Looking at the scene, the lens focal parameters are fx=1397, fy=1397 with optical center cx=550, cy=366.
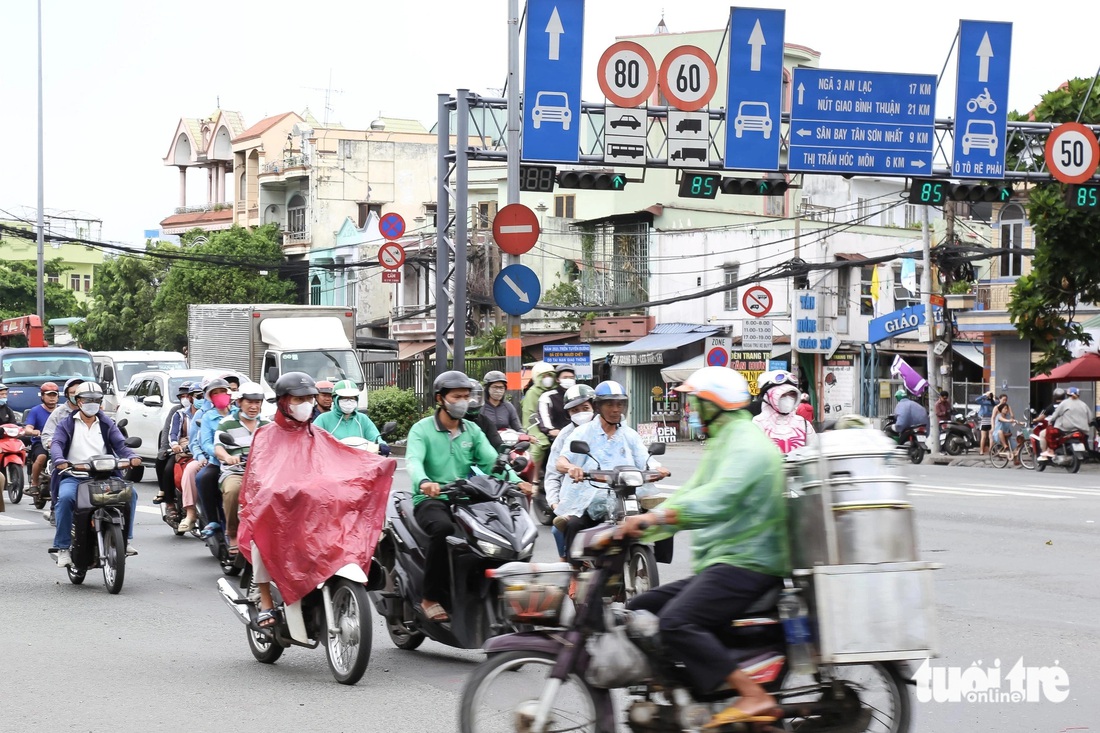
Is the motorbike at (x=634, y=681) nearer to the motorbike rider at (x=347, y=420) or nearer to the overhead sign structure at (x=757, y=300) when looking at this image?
the motorbike rider at (x=347, y=420)

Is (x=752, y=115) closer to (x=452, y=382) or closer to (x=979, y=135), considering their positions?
(x=979, y=135)

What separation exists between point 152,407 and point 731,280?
Answer: 97.4 feet

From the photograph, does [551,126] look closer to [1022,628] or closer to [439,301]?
[439,301]

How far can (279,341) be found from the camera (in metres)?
29.3

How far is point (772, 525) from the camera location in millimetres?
5398

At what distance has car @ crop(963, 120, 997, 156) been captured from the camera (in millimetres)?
23172

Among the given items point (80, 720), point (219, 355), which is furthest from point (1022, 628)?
point (219, 355)

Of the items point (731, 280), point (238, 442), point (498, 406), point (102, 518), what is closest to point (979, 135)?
point (498, 406)

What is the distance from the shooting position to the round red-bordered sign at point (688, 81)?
22.2 meters

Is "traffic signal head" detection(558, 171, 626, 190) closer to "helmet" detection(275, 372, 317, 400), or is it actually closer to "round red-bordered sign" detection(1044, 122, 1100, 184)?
"round red-bordered sign" detection(1044, 122, 1100, 184)

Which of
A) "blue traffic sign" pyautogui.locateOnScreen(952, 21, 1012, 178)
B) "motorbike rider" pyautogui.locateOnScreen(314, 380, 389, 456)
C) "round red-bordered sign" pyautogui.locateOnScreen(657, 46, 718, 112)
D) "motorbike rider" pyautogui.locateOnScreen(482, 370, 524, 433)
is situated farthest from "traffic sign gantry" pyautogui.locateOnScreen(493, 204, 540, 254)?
"blue traffic sign" pyautogui.locateOnScreen(952, 21, 1012, 178)

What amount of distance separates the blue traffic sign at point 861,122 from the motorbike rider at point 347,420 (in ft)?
43.2

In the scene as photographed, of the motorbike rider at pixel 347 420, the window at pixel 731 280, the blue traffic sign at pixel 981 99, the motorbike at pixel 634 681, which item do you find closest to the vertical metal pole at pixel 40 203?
the window at pixel 731 280

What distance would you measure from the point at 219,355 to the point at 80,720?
25827 millimetres
